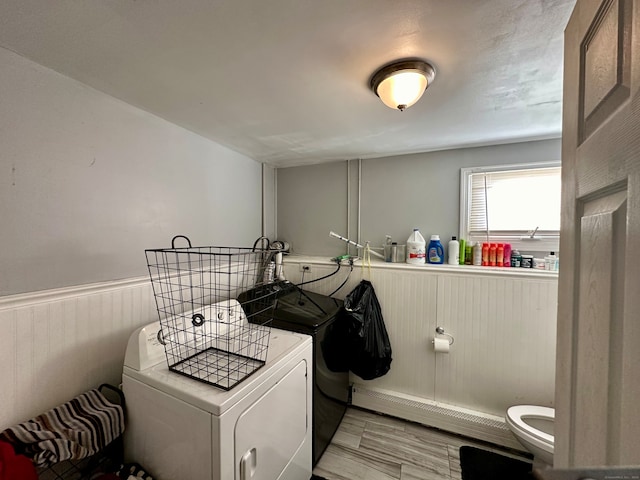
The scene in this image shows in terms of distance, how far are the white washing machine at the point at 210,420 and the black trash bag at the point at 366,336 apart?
63cm

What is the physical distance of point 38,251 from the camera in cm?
113

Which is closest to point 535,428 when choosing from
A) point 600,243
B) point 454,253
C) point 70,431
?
point 454,253

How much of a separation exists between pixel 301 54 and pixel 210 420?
4.80 feet

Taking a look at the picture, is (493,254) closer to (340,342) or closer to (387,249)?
(387,249)

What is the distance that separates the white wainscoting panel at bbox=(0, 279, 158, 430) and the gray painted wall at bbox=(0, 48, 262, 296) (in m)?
0.08

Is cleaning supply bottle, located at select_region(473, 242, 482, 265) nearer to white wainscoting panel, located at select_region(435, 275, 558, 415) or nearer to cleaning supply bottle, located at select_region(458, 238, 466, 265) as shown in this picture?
cleaning supply bottle, located at select_region(458, 238, 466, 265)

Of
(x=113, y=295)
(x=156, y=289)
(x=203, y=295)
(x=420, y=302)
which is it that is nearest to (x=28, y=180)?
(x=113, y=295)

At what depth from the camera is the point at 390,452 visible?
5.66 feet

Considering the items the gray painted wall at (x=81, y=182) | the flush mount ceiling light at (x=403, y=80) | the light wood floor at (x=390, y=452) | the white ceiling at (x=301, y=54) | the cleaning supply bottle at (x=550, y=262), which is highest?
the white ceiling at (x=301, y=54)

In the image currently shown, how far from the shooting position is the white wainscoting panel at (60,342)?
1.03m

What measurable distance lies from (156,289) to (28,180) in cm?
79

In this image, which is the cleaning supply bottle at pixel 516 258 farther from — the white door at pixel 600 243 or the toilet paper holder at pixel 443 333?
the white door at pixel 600 243

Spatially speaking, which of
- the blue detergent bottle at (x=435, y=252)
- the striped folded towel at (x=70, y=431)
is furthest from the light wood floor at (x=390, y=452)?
the blue detergent bottle at (x=435, y=252)

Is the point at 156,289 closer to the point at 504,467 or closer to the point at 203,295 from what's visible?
the point at 203,295
